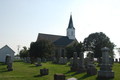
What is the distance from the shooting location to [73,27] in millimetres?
67062

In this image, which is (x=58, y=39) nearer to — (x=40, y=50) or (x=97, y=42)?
(x=40, y=50)

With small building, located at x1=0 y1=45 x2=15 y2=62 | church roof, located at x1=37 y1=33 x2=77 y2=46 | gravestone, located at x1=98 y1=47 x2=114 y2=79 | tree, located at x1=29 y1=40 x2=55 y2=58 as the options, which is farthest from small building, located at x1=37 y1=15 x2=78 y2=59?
gravestone, located at x1=98 y1=47 x2=114 y2=79

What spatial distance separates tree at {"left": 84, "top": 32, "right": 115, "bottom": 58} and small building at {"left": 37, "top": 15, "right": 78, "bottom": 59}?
17694 millimetres

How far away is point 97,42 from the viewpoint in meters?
43.7

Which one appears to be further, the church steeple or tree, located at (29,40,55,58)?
the church steeple

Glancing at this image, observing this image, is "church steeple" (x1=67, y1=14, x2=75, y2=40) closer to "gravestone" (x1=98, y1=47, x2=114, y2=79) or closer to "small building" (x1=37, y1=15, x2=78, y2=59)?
"small building" (x1=37, y1=15, x2=78, y2=59)

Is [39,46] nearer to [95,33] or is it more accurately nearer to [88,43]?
[88,43]

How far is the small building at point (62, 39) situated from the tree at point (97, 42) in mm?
17694

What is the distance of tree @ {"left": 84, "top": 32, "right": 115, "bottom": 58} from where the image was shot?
42297mm

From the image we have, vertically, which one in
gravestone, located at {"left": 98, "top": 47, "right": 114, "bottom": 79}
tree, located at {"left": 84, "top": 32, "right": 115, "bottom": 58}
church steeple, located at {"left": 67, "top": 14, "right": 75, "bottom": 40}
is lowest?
gravestone, located at {"left": 98, "top": 47, "right": 114, "bottom": 79}

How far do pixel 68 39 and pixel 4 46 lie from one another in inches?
1470

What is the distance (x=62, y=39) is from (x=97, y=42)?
2415 cm

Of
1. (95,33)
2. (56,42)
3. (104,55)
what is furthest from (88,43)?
(104,55)

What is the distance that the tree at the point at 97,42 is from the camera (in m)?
42.3
